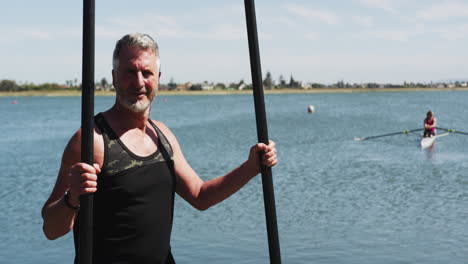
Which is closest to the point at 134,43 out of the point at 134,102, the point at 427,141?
the point at 134,102

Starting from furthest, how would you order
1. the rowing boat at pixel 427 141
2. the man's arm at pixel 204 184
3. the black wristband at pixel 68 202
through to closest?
the rowing boat at pixel 427 141, the man's arm at pixel 204 184, the black wristband at pixel 68 202

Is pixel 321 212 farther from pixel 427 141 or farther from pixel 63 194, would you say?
pixel 427 141

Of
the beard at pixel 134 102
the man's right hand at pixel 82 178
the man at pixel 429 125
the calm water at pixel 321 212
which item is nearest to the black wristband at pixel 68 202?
the man's right hand at pixel 82 178

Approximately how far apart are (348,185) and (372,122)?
51691 mm

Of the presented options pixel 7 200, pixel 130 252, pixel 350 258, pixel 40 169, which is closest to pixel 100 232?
pixel 130 252

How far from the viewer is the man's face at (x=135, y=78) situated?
3457 millimetres

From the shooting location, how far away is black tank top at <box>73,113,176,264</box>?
3439mm

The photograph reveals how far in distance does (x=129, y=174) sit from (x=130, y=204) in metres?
0.18

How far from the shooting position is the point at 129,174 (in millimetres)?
3457

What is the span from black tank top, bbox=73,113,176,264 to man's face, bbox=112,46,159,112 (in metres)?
0.20

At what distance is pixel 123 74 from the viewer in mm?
3473

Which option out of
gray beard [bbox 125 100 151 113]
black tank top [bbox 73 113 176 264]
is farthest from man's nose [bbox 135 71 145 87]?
black tank top [bbox 73 113 176 264]

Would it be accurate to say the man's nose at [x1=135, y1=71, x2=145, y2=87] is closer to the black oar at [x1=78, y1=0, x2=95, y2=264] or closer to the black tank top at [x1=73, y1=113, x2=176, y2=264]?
the black tank top at [x1=73, y1=113, x2=176, y2=264]

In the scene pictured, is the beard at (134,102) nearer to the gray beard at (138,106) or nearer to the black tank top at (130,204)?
the gray beard at (138,106)
